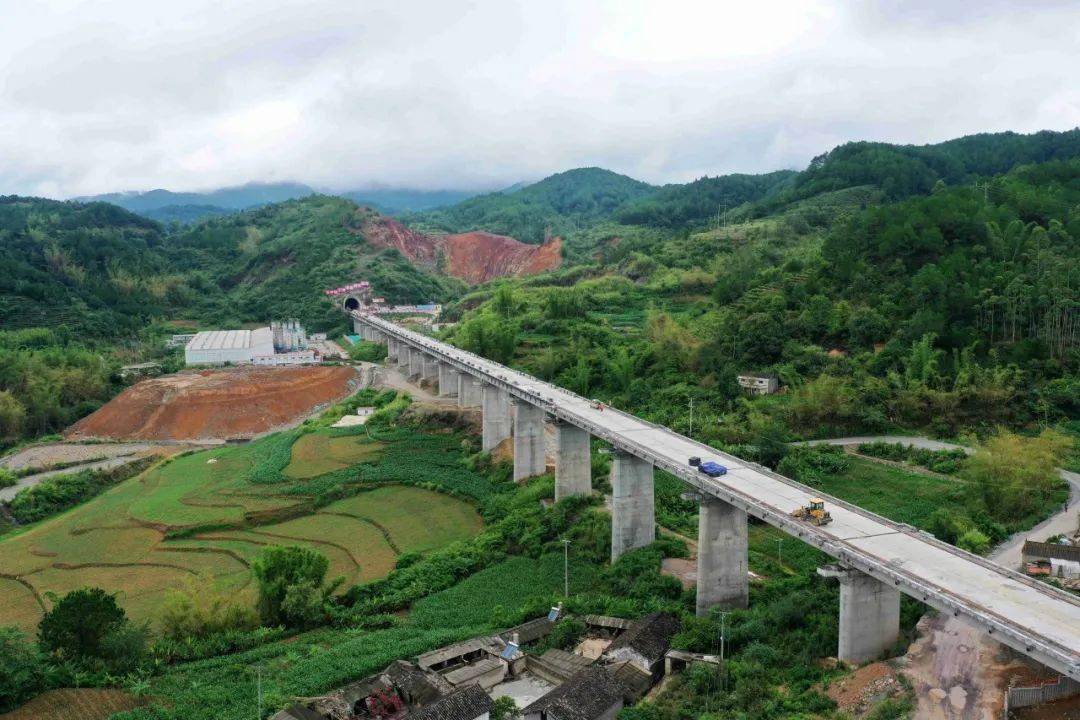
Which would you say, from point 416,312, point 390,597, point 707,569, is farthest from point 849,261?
point 416,312

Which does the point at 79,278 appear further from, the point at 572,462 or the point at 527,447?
the point at 572,462

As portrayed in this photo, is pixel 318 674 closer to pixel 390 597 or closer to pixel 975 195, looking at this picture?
pixel 390 597

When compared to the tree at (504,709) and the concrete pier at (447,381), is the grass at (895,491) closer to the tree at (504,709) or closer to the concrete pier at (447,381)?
the tree at (504,709)

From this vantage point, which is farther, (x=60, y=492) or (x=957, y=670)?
(x=60, y=492)

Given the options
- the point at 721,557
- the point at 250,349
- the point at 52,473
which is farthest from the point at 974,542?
the point at 250,349

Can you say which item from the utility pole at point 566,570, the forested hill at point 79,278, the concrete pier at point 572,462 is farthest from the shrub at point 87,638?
the forested hill at point 79,278
